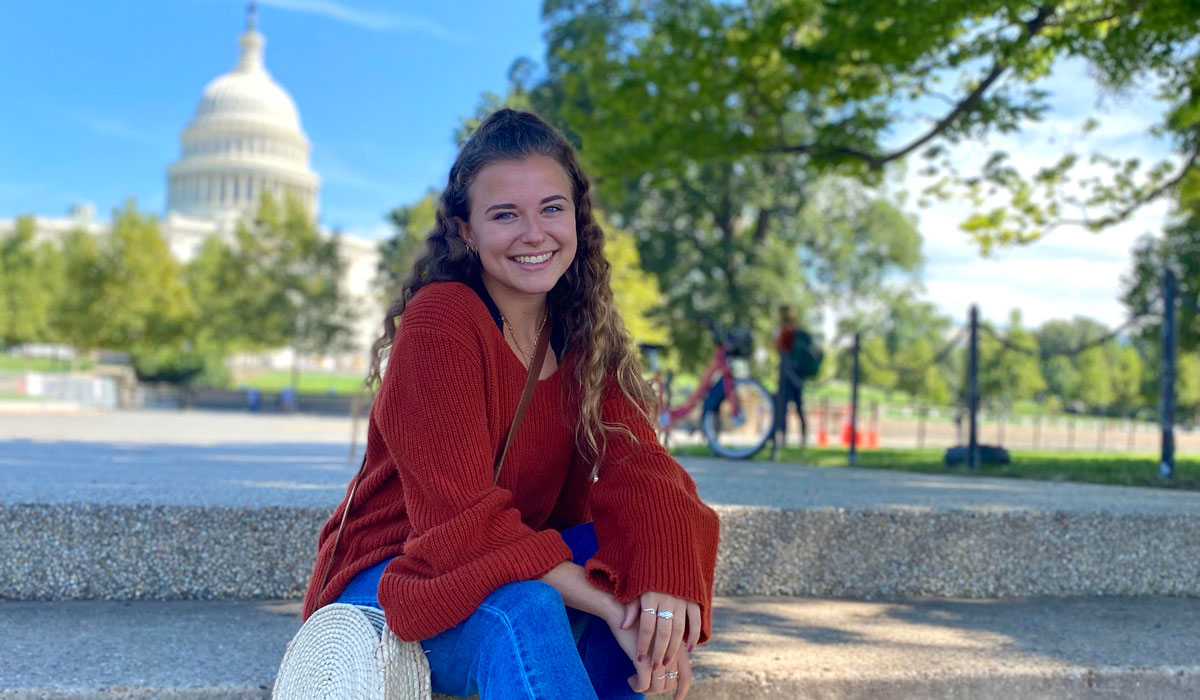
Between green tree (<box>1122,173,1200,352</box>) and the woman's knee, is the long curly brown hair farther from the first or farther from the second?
green tree (<box>1122,173,1200,352</box>)

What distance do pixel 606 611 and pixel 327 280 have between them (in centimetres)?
3918

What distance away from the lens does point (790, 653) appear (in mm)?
2596

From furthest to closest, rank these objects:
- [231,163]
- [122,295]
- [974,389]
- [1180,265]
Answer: [231,163] < [122,295] < [1180,265] < [974,389]

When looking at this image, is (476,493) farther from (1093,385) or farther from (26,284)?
Answer: (1093,385)

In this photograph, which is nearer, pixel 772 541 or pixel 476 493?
pixel 476 493

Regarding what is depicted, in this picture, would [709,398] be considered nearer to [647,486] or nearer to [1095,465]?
[1095,465]

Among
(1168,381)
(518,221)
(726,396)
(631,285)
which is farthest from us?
(631,285)

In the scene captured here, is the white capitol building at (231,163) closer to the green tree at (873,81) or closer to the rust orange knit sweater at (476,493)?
the green tree at (873,81)

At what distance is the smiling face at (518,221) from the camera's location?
204cm

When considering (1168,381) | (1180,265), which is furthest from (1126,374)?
(1168,381)

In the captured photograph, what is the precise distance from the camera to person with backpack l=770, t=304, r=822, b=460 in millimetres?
9102

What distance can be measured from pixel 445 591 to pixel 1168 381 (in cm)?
551

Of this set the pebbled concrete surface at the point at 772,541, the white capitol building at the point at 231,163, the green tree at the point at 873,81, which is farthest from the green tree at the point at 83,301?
the white capitol building at the point at 231,163

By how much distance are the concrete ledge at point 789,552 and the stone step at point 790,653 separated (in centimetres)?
9
